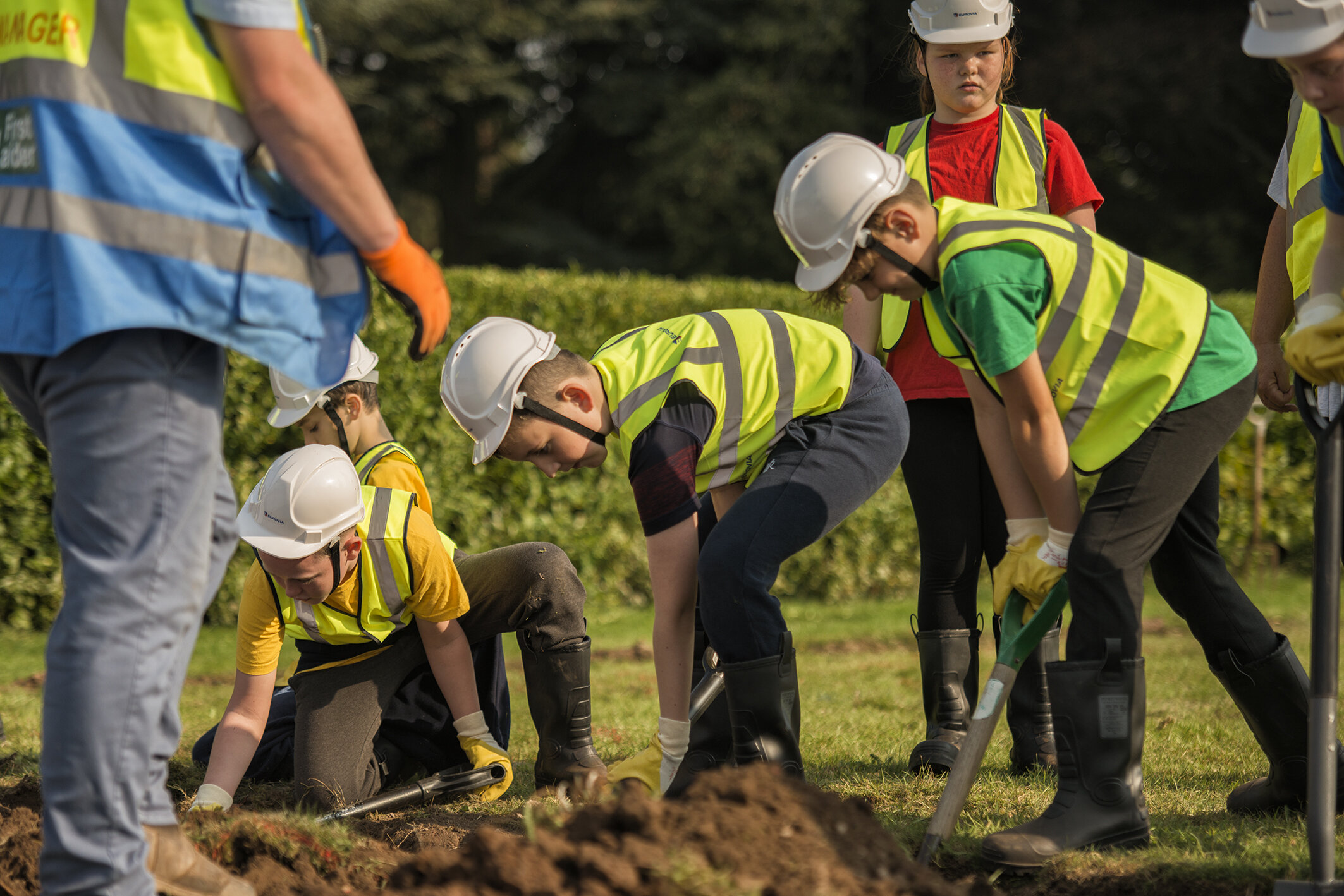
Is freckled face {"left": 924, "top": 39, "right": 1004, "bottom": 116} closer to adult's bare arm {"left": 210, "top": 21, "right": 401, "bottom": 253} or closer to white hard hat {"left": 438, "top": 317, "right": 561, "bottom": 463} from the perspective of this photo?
white hard hat {"left": 438, "top": 317, "right": 561, "bottom": 463}

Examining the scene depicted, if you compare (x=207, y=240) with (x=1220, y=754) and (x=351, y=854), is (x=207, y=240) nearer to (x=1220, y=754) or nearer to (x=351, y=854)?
(x=351, y=854)

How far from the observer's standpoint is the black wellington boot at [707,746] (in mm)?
3355

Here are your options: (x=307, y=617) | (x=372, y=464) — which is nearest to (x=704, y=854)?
(x=307, y=617)

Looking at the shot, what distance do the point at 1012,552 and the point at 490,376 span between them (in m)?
1.50

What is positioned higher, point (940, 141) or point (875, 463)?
point (940, 141)

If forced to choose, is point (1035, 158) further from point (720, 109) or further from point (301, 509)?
point (720, 109)

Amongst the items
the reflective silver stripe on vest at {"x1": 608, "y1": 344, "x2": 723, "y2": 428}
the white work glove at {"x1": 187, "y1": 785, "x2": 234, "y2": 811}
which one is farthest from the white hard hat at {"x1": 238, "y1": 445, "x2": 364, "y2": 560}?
the reflective silver stripe on vest at {"x1": 608, "y1": 344, "x2": 723, "y2": 428}

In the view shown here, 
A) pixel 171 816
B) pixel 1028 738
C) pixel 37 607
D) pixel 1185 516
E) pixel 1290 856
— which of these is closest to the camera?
pixel 171 816

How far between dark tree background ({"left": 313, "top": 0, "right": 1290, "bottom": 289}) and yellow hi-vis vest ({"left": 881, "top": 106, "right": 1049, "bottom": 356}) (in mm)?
13519

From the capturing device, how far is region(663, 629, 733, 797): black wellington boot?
3355 mm

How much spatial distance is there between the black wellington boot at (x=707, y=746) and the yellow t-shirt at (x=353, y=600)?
34.6 inches

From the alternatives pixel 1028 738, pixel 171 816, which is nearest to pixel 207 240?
pixel 171 816

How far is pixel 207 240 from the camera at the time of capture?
2.12 metres

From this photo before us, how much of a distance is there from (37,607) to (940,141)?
6.34m
